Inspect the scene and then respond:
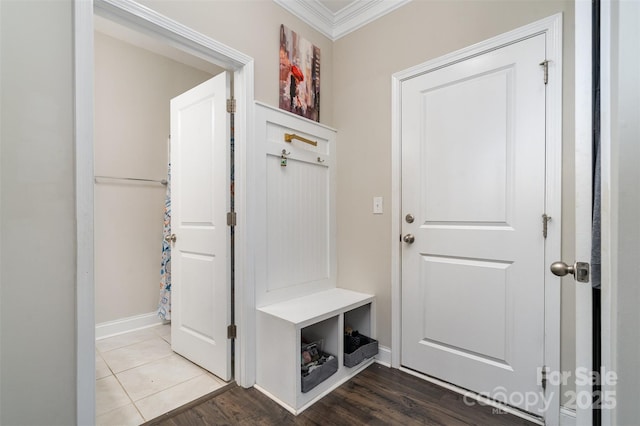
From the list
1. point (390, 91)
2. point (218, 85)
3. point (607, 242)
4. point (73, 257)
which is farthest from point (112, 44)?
point (607, 242)

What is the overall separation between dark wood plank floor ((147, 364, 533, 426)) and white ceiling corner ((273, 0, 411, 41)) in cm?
251

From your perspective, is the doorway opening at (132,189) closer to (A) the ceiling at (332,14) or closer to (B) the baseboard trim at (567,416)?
(A) the ceiling at (332,14)

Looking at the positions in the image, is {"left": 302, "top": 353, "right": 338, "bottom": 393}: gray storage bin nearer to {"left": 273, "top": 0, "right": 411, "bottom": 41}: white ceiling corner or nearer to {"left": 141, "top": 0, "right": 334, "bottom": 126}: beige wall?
{"left": 141, "top": 0, "right": 334, "bottom": 126}: beige wall

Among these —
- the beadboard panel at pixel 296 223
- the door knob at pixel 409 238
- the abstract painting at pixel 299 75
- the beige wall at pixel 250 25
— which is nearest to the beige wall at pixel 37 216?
the beige wall at pixel 250 25

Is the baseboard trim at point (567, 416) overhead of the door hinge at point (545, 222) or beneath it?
beneath

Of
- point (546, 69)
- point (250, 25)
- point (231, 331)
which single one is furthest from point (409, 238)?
point (250, 25)

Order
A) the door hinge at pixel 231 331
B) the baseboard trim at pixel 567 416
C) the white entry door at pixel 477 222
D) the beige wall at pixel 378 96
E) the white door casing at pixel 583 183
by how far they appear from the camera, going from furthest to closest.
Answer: the door hinge at pixel 231 331, the beige wall at pixel 378 96, the white entry door at pixel 477 222, the baseboard trim at pixel 567 416, the white door casing at pixel 583 183

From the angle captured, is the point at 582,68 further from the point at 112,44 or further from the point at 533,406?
the point at 112,44

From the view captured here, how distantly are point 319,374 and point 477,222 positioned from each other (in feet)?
4.17

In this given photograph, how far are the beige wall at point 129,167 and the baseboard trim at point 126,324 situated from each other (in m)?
0.04

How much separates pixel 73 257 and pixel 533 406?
7.00ft

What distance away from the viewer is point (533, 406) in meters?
1.61

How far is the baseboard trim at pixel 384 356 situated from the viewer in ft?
7.07

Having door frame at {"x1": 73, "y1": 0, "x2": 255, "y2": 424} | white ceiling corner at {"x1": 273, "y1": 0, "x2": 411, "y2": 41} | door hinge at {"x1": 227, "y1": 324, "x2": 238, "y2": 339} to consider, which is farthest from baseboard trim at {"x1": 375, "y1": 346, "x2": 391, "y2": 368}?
white ceiling corner at {"x1": 273, "y1": 0, "x2": 411, "y2": 41}
